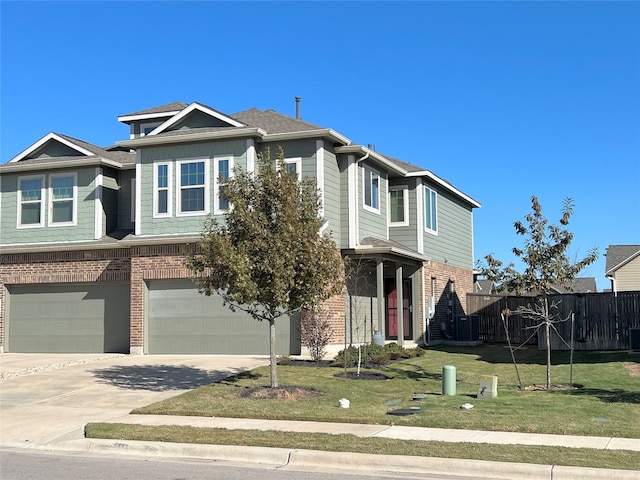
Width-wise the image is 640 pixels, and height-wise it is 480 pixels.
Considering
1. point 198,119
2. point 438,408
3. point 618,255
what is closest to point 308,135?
point 198,119

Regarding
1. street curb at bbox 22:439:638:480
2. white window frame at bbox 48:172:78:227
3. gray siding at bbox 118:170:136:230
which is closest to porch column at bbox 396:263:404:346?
gray siding at bbox 118:170:136:230

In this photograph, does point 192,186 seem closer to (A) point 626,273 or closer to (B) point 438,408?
(B) point 438,408

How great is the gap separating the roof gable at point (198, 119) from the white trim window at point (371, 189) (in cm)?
478

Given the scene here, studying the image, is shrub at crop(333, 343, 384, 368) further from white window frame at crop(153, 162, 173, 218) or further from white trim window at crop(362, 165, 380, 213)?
white window frame at crop(153, 162, 173, 218)

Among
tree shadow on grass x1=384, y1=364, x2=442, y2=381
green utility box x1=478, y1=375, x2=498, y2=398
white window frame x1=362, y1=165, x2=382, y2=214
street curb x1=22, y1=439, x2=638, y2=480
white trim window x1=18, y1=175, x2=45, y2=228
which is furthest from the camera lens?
white trim window x1=18, y1=175, x2=45, y2=228

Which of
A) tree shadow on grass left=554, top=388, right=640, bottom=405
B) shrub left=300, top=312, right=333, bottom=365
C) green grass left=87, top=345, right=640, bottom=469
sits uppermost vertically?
shrub left=300, top=312, right=333, bottom=365

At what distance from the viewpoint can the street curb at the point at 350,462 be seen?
8.76 metres

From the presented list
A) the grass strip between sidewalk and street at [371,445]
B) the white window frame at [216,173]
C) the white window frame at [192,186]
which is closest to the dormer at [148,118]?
the white window frame at [192,186]

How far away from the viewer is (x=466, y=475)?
910cm

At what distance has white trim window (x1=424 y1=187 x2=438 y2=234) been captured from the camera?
28359 mm

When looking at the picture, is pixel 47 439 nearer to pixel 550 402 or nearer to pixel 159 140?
pixel 550 402

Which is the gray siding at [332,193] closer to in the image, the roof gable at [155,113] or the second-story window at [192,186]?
the second-story window at [192,186]

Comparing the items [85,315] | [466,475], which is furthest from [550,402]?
[85,315]

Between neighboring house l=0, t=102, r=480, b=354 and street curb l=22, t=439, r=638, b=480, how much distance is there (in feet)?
34.0
